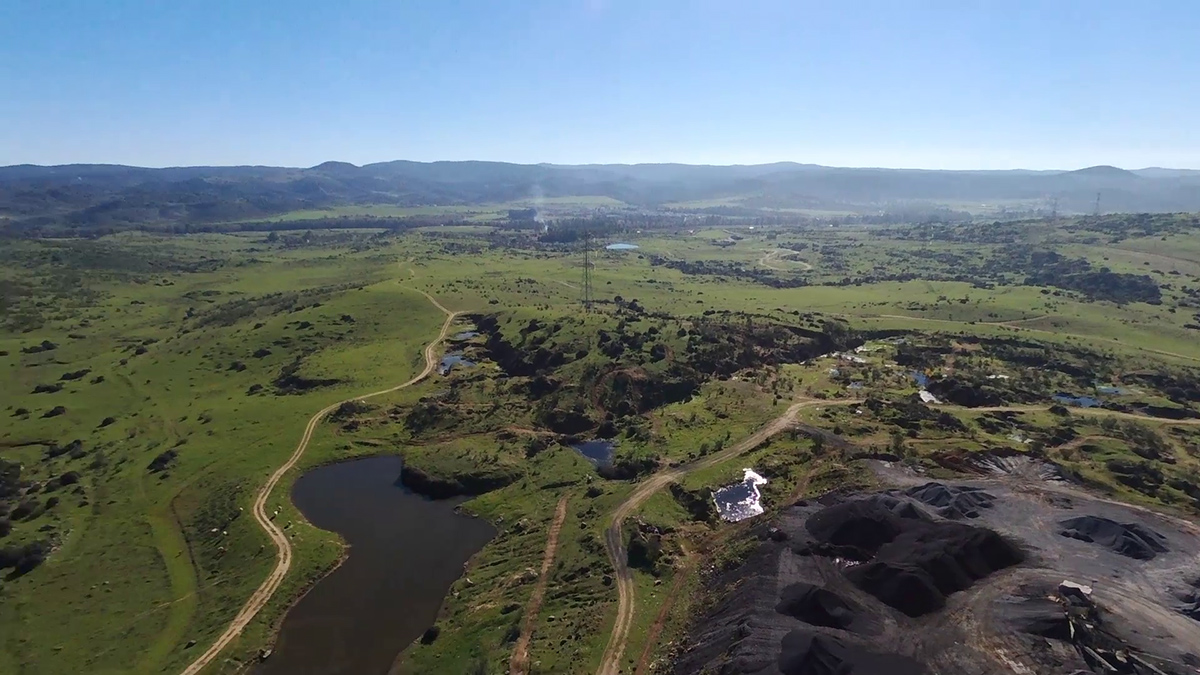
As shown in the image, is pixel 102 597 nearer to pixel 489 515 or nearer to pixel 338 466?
pixel 338 466

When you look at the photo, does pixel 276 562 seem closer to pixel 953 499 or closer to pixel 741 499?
pixel 741 499

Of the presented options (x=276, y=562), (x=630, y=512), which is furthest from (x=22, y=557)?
(x=630, y=512)

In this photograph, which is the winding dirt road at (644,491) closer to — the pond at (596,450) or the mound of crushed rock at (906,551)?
the pond at (596,450)

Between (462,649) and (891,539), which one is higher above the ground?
(891,539)

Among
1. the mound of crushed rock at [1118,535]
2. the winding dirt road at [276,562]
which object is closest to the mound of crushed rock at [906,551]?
the mound of crushed rock at [1118,535]

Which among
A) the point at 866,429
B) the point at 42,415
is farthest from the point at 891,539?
the point at 42,415

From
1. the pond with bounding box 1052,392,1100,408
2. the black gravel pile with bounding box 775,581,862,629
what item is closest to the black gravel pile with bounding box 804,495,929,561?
the black gravel pile with bounding box 775,581,862,629
